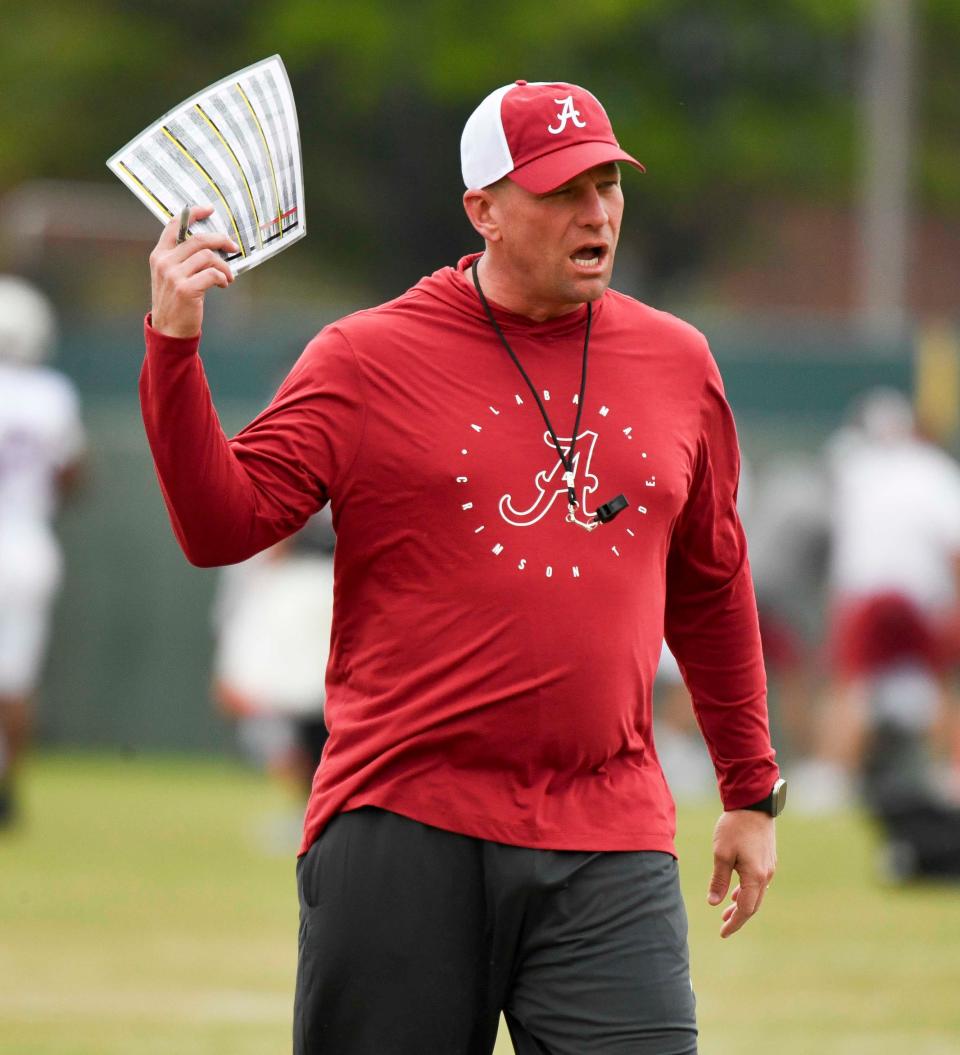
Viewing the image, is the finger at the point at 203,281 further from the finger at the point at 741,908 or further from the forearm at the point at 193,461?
the finger at the point at 741,908

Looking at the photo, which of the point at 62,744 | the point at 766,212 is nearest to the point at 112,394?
the point at 62,744

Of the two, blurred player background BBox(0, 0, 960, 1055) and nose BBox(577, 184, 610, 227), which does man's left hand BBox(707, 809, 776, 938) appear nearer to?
nose BBox(577, 184, 610, 227)

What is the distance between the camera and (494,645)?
4.19m

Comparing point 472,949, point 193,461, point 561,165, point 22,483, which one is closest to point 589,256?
point 561,165

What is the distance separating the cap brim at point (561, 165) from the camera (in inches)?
167

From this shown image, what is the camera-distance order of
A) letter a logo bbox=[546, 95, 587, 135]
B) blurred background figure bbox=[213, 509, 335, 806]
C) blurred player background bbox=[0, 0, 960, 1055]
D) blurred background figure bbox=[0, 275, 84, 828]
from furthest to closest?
blurred background figure bbox=[0, 275, 84, 828], blurred background figure bbox=[213, 509, 335, 806], blurred player background bbox=[0, 0, 960, 1055], letter a logo bbox=[546, 95, 587, 135]

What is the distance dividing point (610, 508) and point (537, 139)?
642mm

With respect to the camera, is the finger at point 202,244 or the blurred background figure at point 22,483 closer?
the finger at point 202,244

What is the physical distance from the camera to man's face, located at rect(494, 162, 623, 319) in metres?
4.29

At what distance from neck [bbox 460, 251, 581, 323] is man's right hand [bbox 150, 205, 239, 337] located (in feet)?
1.86

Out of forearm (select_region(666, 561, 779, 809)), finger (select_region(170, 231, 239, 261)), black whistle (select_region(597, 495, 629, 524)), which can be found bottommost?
forearm (select_region(666, 561, 779, 809))

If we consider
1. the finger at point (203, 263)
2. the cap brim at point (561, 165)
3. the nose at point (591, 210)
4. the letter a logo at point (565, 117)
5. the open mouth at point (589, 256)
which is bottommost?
the finger at point (203, 263)

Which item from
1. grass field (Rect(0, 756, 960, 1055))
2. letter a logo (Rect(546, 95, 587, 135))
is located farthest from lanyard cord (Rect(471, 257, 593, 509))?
grass field (Rect(0, 756, 960, 1055))

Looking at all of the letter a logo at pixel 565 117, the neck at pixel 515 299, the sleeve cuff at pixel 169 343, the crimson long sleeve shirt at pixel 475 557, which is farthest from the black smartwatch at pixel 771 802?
the sleeve cuff at pixel 169 343
